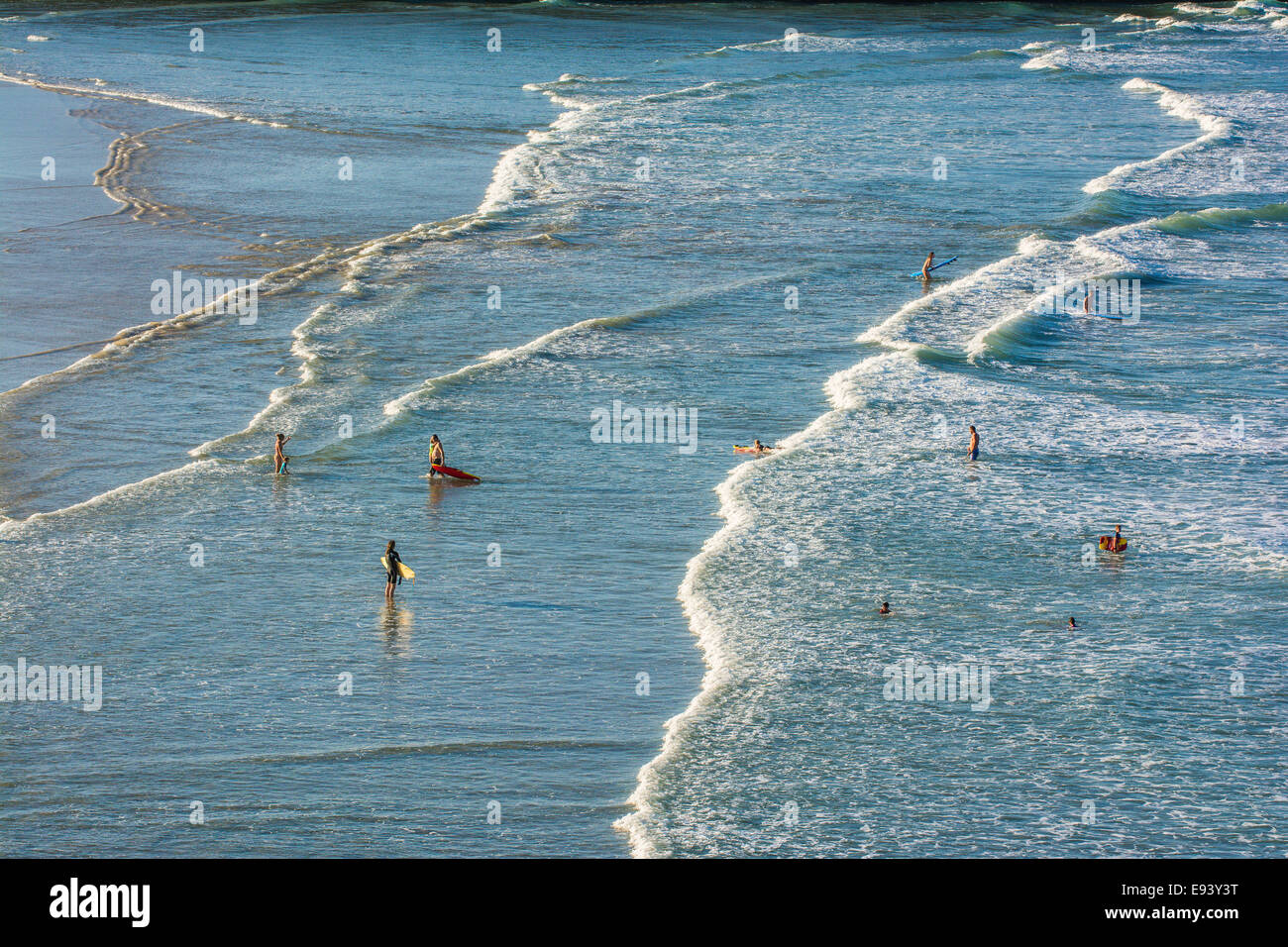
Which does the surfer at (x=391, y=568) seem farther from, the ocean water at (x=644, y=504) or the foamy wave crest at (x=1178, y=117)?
the foamy wave crest at (x=1178, y=117)

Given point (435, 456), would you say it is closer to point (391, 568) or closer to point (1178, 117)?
point (391, 568)

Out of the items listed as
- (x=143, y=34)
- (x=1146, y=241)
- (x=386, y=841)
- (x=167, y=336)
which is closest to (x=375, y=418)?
(x=167, y=336)

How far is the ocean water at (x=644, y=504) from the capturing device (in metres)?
12.9

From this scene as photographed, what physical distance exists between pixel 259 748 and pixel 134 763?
1.08m

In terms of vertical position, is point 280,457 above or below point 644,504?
above

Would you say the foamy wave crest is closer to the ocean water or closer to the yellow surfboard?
the ocean water

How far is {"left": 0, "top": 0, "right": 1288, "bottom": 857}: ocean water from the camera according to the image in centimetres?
1288

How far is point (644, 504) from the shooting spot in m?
19.8

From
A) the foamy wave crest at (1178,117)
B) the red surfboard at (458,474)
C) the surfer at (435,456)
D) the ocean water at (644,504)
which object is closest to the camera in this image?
the ocean water at (644,504)

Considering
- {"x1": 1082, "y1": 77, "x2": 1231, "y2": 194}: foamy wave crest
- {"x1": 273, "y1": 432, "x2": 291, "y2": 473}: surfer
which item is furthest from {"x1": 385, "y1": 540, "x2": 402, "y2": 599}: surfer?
{"x1": 1082, "y1": 77, "x2": 1231, "y2": 194}: foamy wave crest

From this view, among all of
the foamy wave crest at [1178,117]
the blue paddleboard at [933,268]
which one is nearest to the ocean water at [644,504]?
the blue paddleboard at [933,268]

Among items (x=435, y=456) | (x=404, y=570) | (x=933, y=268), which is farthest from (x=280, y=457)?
(x=933, y=268)

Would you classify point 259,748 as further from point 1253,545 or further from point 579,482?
point 1253,545

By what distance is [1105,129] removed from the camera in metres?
53.3
